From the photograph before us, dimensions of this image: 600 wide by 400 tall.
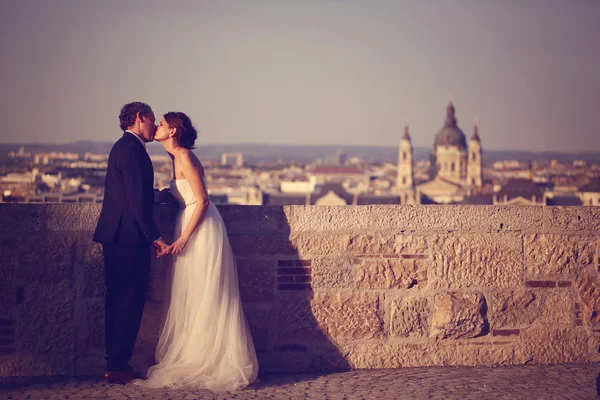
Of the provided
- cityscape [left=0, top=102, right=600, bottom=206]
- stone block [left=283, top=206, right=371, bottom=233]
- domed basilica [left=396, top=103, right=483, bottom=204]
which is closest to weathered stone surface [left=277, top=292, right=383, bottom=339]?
stone block [left=283, top=206, right=371, bottom=233]

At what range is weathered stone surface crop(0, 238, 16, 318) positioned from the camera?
414cm

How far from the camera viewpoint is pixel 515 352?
4391 mm

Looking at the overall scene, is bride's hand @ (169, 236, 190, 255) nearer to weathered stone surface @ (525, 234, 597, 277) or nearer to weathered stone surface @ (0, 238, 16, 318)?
weathered stone surface @ (0, 238, 16, 318)

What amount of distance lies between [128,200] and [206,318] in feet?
2.17

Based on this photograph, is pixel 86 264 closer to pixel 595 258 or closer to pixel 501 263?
pixel 501 263

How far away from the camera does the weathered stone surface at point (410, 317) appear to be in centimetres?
432

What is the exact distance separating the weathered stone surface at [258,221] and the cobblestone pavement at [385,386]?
2.40 ft

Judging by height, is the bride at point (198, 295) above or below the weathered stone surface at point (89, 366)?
above

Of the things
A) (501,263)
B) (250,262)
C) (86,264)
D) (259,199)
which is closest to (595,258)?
(501,263)

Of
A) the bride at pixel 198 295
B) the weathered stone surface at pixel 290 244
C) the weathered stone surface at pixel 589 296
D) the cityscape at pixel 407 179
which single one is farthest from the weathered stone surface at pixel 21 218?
the cityscape at pixel 407 179

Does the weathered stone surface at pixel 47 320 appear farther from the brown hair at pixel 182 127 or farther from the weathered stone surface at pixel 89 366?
the brown hair at pixel 182 127

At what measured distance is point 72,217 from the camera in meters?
4.21

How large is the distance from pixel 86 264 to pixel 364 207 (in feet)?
4.67

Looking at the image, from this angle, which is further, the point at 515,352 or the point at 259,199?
the point at 259,199
